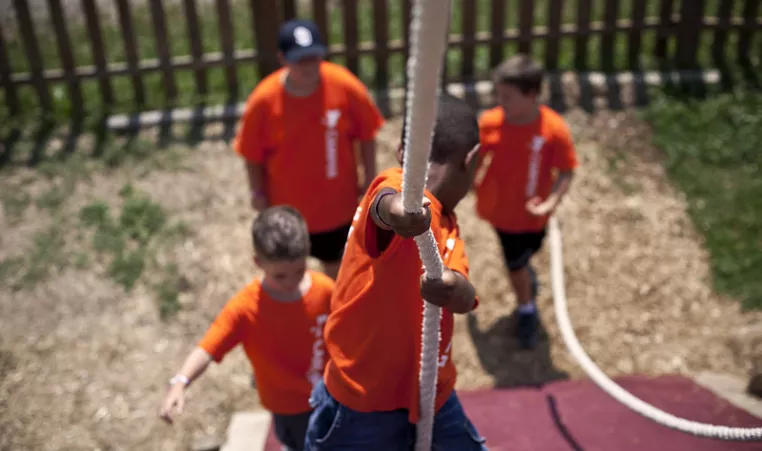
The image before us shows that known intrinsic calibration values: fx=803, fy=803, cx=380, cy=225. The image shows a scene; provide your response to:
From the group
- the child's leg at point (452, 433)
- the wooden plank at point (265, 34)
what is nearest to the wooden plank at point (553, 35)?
the wooden plank at point (265, 34)

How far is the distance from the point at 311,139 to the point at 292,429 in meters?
1.64

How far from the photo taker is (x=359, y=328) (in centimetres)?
265

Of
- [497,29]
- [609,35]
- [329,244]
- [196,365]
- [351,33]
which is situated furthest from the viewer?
[609,35]

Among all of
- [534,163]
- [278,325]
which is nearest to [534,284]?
[534,163]

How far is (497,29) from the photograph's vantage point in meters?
7.59

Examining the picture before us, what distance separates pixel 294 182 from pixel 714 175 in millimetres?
3818

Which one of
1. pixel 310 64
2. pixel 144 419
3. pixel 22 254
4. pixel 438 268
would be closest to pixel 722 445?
pixel 438 268

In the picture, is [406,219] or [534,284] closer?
[406,219]

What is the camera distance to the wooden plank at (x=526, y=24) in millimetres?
7531

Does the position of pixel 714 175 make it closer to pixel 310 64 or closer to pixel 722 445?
pixel 722 445

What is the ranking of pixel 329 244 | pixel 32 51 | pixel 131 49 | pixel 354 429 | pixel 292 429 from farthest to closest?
pixel 131 49
pixel 32 51
pixel 329 244
pixel 292 429
pixel 354 429

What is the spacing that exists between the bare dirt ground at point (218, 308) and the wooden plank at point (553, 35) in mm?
1421

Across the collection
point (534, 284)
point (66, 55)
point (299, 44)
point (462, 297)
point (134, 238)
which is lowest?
point (534, 284)

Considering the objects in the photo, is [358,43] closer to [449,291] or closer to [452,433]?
[452,433]
